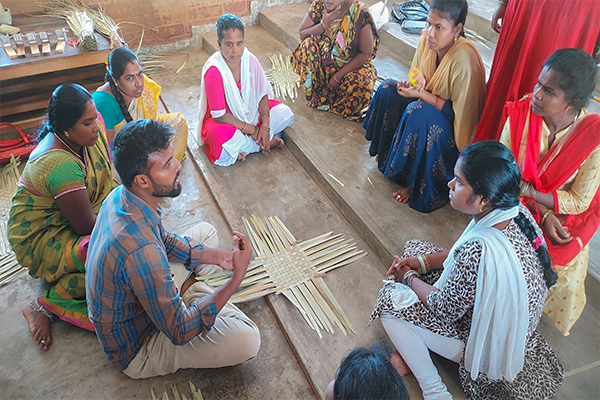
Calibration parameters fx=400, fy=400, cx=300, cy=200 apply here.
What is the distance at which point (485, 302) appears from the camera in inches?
63.5

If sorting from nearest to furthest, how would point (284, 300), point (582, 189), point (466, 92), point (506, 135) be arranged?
point (582, 189), point (506, 135), point (284, 300), point (466, 92)

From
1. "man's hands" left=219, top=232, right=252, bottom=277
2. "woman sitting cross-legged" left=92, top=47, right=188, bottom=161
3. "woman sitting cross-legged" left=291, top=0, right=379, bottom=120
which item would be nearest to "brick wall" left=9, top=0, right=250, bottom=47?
"woman sitting cross-legged" left=291, top=0, right=379, bottom=120

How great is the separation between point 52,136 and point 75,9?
10.2ft

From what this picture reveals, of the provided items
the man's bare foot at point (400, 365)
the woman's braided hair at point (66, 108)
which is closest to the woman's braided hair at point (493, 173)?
the man's bare foot at point (400, 365)

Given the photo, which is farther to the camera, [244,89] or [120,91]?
[244,89]

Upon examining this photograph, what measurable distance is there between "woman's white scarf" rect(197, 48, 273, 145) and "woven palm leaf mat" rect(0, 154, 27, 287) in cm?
150

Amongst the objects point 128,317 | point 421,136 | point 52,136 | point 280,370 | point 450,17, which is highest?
point 450,17

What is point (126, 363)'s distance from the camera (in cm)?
187

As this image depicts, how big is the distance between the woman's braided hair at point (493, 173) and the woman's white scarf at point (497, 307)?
7 centimetres

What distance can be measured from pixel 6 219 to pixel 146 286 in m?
2.01

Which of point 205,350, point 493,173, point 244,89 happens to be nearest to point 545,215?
point 493,173

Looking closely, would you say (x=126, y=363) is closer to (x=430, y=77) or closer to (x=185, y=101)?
(x=430, y=77)

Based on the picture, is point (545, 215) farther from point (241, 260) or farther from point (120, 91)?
point (120, 91)

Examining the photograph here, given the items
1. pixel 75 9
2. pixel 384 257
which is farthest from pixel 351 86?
pixel 75 9
